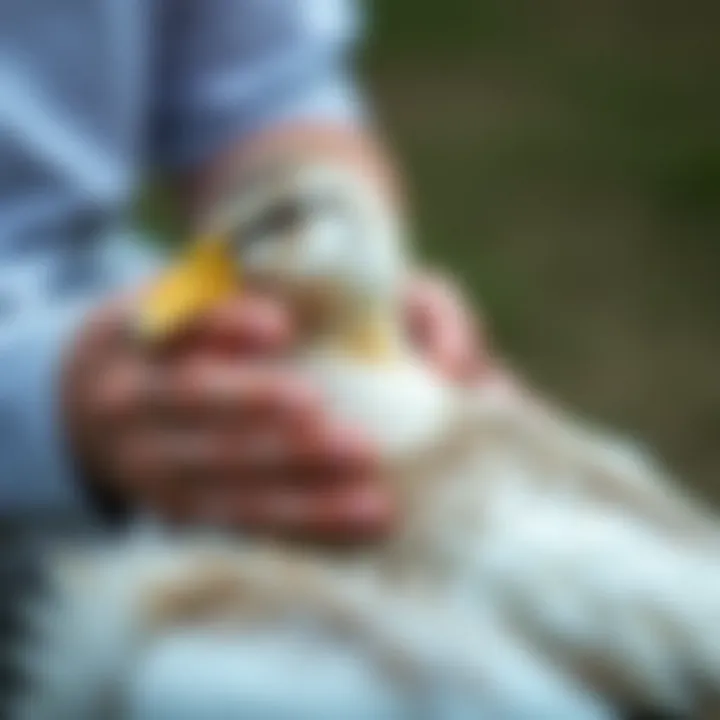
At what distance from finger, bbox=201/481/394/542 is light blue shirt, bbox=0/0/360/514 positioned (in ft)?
0.20

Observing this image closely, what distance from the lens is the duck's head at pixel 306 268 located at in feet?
2.15

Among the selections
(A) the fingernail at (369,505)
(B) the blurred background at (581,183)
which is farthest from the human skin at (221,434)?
(B) the blurred background at (581,183)

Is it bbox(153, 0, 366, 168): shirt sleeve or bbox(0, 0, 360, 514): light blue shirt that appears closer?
bbox(0, 0, 360, 514): light blue shirt

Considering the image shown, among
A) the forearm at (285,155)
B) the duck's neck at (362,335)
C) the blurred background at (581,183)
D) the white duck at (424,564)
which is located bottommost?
the white duck at (424,564)

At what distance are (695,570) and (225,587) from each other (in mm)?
139

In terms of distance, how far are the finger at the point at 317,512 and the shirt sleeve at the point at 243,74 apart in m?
0.25

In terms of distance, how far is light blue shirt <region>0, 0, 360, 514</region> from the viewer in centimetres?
66

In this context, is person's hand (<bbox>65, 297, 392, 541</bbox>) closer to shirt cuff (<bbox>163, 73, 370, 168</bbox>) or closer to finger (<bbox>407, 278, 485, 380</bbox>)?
finger (<bbox>407, 278, 485, 380</bbox>)

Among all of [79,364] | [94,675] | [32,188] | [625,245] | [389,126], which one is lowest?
[94,675]

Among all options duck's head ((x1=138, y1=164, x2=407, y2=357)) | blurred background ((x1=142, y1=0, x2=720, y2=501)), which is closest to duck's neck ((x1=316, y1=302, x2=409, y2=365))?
duck's head ((x1=138, y1=164, x2=407, y2=357))

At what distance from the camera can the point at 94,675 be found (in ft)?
1.94

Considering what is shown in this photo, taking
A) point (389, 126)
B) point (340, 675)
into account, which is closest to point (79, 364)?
point (340, 675)

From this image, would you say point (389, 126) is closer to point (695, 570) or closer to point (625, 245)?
point (625, 245)

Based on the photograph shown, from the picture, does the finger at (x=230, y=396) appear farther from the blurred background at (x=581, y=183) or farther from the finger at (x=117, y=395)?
the blurred background at (x=581, y=183)
